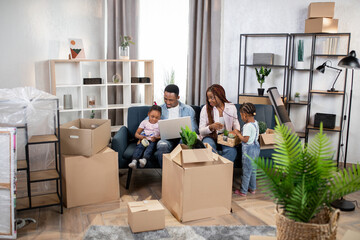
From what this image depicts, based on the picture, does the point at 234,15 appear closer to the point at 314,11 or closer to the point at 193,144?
the point at 314,11

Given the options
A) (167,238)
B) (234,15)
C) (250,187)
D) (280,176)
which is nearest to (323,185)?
(280,176)

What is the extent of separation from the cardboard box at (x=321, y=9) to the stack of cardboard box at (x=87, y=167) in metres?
2.76

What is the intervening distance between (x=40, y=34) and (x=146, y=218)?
280 centimetres

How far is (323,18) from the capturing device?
4.07m

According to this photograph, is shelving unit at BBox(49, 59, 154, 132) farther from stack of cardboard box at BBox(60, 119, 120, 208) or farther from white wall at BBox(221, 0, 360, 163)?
stack of cardboard box at BBox(60, 119, 120, 208)

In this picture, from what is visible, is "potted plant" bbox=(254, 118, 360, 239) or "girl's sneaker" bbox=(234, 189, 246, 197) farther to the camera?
"girl's sneaker" bbox=(234, 189, 246, 197)

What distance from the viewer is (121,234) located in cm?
259

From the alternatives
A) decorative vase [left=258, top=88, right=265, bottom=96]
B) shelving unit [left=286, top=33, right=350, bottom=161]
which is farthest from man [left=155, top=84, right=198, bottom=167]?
shelving unit [left=286, top=33, right=350, bottom=161]

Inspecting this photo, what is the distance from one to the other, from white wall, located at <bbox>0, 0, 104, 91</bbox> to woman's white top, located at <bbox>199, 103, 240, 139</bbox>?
1904 millimetres

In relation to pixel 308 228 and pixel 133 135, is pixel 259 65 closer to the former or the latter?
pixel 133 135

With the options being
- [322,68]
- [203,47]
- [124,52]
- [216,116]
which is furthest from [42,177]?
[322,68]

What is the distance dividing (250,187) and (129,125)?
4.68 ft

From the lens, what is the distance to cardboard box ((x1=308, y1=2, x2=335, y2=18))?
13.2 feet

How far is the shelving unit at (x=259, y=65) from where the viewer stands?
4.44m
